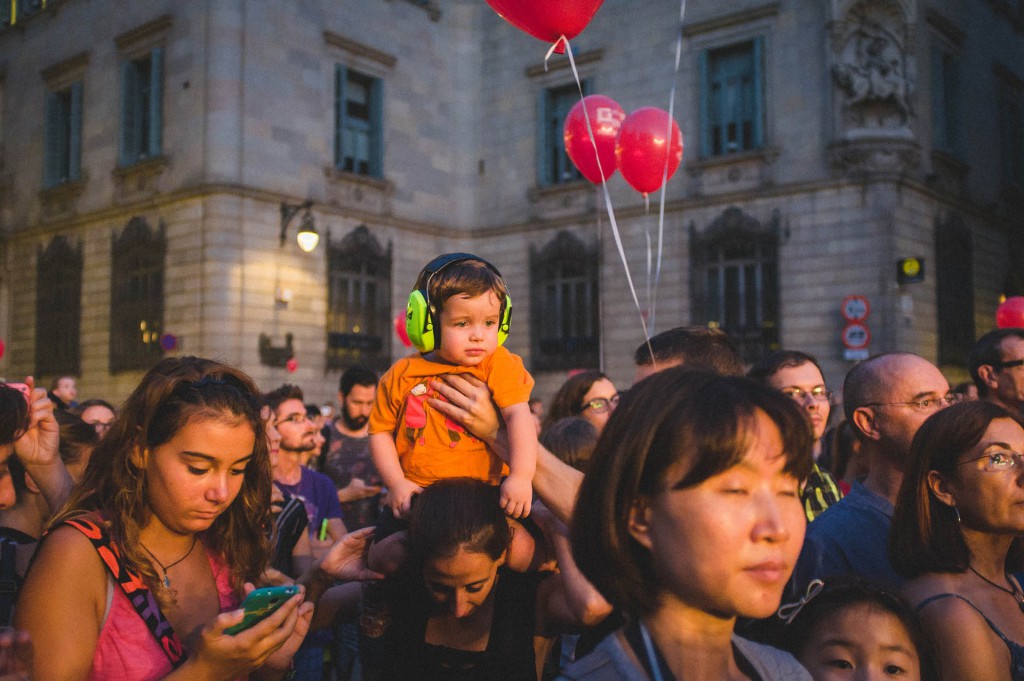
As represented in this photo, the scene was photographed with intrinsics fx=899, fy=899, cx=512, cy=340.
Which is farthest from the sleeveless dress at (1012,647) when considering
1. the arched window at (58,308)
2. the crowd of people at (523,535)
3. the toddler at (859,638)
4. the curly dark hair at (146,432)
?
the arched window at (58,308)

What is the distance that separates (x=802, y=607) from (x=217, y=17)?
18300 mm

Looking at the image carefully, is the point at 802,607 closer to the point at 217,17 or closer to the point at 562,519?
the point at 562,519

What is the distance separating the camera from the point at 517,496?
2730mm

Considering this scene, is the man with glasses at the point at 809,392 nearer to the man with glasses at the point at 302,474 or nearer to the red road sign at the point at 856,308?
the man with glasses at the point at 302,474

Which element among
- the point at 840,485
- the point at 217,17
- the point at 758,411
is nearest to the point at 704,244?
the point at 217,17

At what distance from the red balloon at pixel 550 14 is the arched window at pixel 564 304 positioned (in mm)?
13669

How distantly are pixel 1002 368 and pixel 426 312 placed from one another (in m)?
3.87

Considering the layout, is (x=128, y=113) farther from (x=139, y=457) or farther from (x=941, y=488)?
(x=941, y=488)

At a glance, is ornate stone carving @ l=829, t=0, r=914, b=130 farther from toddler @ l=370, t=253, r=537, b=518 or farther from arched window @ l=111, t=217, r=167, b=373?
toddler @ l=370, t=253, r=537, b=518

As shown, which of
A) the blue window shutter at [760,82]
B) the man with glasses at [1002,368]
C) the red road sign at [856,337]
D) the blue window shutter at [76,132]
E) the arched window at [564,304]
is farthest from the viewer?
the blue window shutter at [76,132]

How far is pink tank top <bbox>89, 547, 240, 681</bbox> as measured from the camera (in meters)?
2.24

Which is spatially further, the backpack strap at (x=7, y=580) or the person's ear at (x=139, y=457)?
the backpack strap at (x=7, y=580)

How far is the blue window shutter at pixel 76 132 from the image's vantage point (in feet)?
68.6

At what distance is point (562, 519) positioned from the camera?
284cm
